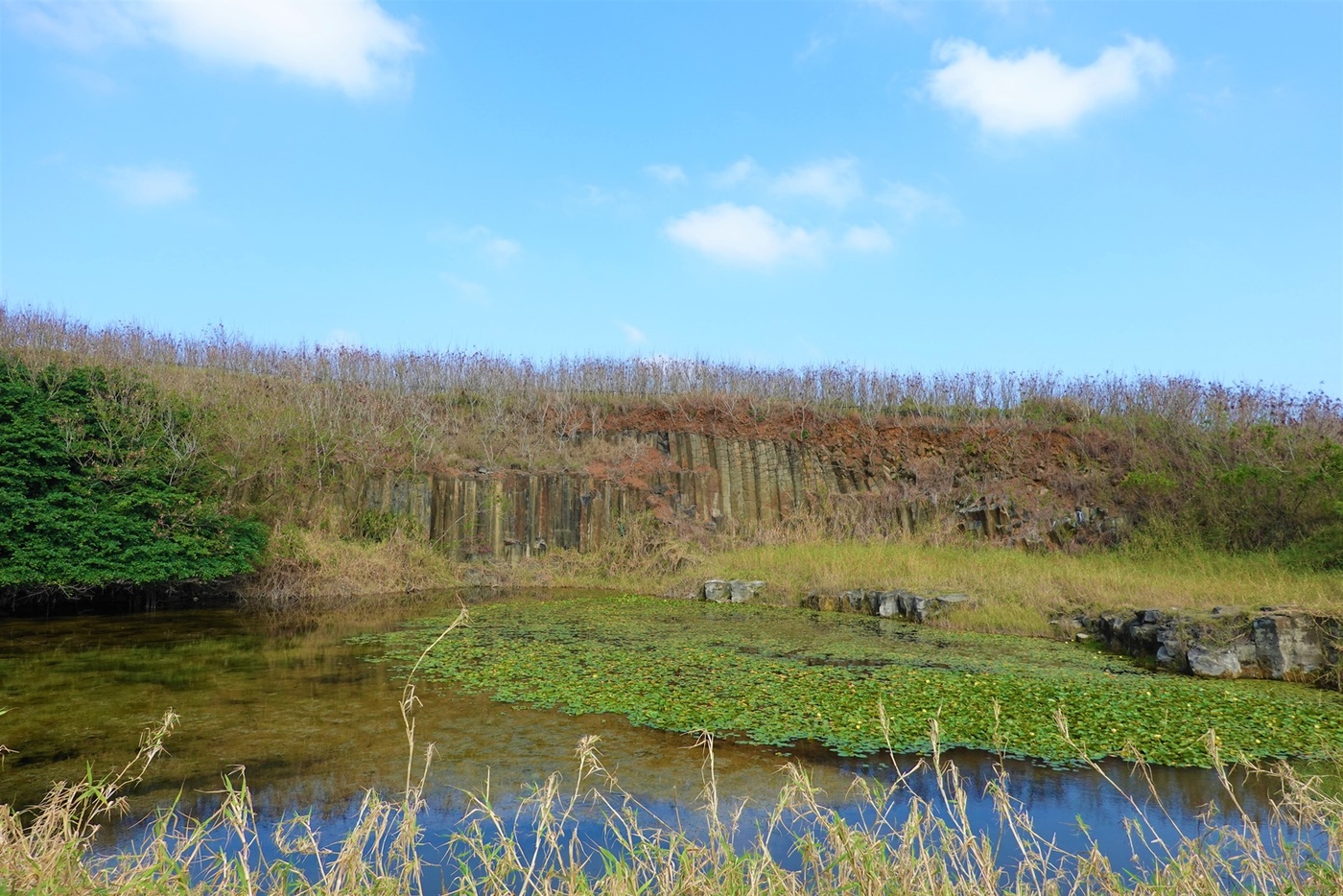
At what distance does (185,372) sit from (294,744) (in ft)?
51.6

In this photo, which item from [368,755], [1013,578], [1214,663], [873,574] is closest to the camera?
[368,755]

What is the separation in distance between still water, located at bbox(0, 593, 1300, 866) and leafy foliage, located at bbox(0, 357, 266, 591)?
3.08 meters

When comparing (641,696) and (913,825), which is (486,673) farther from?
(913,825)

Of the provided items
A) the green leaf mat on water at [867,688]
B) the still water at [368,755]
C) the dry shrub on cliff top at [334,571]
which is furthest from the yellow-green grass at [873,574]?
the still water at [368,755]

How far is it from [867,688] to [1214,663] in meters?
3.92

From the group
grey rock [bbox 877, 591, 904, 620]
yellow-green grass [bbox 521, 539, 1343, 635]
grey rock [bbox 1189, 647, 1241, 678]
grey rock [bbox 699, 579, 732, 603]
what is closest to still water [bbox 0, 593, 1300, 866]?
grey rock [bbox 1189, 647, 1241, 678]

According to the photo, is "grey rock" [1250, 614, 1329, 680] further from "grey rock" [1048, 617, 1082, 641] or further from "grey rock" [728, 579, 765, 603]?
"grey rock" [728, 579, 765, 603]

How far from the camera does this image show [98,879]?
3.13 m

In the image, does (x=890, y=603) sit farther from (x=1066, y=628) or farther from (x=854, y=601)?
(x=1066, y=628)

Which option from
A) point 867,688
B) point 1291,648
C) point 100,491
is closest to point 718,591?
point 867,688

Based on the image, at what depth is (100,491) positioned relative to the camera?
41.5 feet

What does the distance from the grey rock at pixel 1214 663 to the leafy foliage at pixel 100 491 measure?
1289 cm

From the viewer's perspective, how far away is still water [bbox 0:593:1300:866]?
5234mm

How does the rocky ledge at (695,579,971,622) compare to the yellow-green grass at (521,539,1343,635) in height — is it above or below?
below
